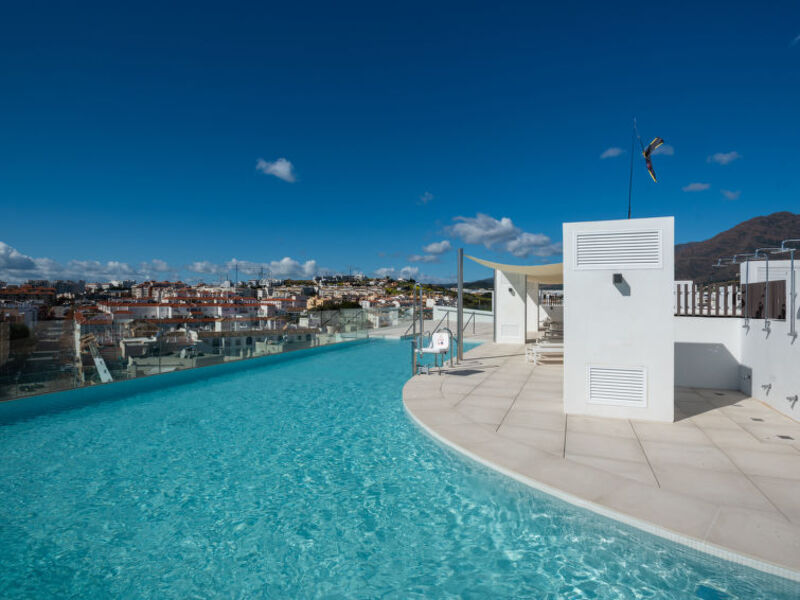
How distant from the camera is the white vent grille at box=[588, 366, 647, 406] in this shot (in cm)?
512

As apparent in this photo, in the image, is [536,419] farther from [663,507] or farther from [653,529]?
[653,529]

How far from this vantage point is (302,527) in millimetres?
3293

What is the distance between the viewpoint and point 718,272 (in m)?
6.95

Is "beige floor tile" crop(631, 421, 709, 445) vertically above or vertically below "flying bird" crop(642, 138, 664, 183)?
below

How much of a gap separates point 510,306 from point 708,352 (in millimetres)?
6779

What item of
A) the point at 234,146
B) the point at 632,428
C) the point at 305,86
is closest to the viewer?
the point at 632,428

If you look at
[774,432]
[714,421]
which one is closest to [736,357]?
[714,421]

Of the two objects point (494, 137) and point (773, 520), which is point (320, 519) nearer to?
point (773, 520)

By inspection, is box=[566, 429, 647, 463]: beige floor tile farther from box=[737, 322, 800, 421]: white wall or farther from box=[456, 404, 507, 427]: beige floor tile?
box=[737, 322, 800, 421]: white wall

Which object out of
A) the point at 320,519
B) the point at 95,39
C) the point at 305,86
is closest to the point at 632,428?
the point at 320,519

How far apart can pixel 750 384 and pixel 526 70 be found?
13.9m

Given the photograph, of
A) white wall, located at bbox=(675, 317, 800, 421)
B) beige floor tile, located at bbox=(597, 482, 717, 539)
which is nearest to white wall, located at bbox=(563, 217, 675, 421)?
white wall, located at bbox=(675, 317, 800, 421)

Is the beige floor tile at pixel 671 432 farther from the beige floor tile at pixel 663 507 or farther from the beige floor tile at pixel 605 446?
the beige floor tile at pixel 663 507

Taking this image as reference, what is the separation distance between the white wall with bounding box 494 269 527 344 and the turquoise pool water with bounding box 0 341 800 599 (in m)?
8.70
